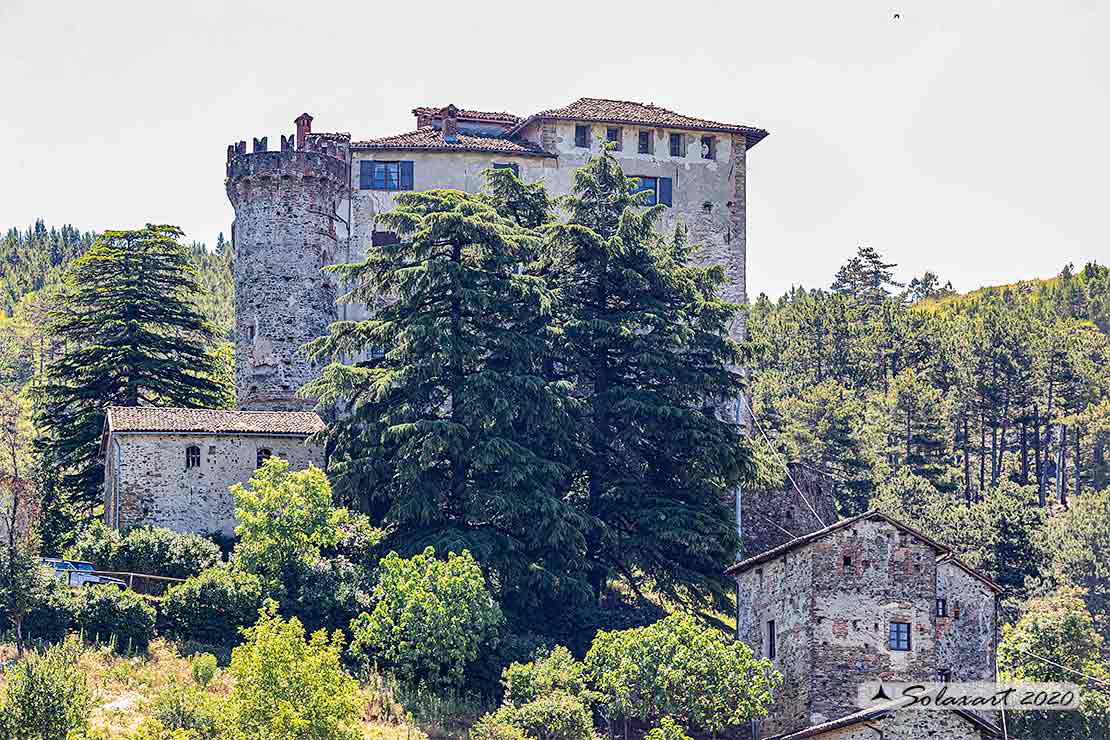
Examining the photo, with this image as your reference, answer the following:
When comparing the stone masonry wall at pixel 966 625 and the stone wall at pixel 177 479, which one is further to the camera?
the stone wall at pixel 177 479

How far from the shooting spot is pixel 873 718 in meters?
41.6

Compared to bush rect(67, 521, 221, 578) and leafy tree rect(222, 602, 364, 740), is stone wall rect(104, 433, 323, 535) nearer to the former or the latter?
bush rect(67, 521, 221, 578)

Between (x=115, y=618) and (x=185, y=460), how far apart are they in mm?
8168

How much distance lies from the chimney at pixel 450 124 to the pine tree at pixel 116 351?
444 inches

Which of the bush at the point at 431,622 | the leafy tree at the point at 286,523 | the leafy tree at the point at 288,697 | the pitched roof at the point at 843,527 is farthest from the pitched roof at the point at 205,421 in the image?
the pitched roof at the point at 843,527

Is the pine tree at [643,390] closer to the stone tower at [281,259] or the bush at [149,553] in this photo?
the stone tower at [281,259]

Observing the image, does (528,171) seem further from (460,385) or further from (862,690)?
(862,690)

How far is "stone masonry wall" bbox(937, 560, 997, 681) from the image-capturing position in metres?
49.1

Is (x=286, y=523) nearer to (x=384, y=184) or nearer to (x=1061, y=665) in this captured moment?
(x=384, y=184)

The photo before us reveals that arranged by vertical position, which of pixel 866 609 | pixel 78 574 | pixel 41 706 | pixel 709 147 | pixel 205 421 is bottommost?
pixel 41 706

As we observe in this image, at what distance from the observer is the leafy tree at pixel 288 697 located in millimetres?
38344

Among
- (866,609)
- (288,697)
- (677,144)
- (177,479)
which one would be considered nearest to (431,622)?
(288,697)

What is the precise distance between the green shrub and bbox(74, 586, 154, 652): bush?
279 centimetres

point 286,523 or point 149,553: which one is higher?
point 286,523
